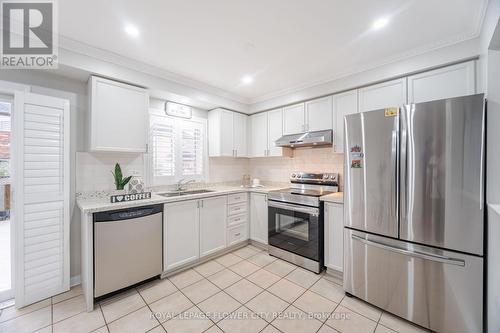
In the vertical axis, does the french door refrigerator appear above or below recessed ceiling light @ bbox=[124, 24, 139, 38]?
below

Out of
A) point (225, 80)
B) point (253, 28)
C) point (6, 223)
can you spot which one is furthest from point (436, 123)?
point (6, 223)

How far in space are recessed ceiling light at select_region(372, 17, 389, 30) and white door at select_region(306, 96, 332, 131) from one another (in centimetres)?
112

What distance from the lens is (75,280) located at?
2326mm

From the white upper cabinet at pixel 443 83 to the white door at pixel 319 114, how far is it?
0.92 meters

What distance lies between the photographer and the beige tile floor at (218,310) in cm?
172

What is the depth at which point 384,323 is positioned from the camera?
1.77 m

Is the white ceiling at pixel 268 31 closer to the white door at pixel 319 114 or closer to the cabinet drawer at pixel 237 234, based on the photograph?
the white door at pixel 319 114

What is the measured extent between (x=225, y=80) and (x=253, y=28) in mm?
1216

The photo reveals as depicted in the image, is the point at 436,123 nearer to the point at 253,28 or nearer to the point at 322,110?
the point at 322,110

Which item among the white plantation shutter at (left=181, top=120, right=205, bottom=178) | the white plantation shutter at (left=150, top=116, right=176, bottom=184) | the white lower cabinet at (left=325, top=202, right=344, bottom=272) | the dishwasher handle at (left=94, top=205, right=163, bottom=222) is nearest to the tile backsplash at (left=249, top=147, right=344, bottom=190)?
the white lower cabinet at (left=325, top=202, right=344, bottom=272)

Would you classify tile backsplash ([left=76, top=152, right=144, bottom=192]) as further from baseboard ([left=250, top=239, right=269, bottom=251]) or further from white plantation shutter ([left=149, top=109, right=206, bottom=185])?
baseboard ([left=250, top=239, right=269, bottom=251])

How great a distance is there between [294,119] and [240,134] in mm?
1067

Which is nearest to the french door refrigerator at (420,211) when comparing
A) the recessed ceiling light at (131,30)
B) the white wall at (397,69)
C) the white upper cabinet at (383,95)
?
the white upper cabinet at (383,95)

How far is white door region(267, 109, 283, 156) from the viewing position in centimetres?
351
